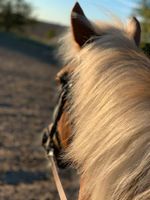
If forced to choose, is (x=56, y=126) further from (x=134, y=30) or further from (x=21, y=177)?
(x=21, y=177)

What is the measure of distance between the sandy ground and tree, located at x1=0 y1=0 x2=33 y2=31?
73.8 feet

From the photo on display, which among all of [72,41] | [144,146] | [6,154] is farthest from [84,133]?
[6,154]

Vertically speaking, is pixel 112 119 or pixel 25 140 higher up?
pixel 112 119

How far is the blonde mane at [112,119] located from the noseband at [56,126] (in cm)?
34

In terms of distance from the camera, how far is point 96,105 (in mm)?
1438

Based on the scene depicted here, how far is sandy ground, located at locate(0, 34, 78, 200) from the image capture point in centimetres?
440

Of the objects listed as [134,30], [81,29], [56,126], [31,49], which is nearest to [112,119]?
[81,29]

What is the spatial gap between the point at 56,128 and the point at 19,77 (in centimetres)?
1205

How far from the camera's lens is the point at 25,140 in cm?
627

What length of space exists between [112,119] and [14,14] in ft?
119

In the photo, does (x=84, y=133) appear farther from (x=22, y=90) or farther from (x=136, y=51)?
(x=22, y=90)

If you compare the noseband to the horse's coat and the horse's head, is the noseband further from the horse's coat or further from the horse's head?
the horse's coat

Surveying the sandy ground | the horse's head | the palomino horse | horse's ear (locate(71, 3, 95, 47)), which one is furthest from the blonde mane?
the sandy ground

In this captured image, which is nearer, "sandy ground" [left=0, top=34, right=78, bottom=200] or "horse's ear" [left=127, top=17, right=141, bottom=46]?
"horse's ear" [left=127, top=17, right=141, bottom=46]
